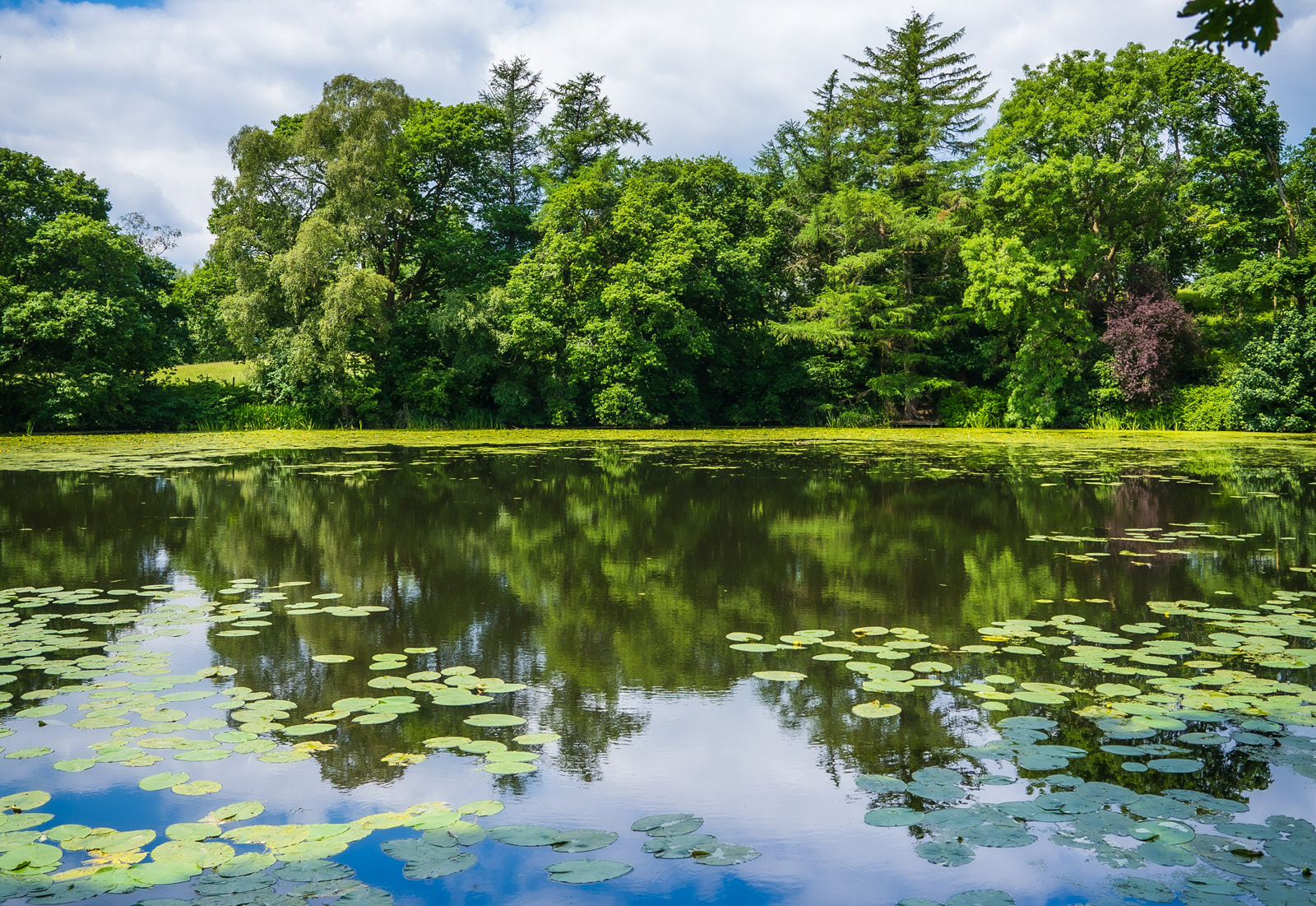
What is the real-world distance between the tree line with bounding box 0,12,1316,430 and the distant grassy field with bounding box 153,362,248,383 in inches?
35.7

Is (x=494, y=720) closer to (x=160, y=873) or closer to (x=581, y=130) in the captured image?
(x=160, y=873)

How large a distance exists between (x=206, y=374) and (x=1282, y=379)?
36.2 m

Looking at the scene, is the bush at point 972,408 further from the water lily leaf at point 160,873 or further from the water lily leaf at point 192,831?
the water lily leaf at point 160,873

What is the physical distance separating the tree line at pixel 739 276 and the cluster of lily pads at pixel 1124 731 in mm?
22448

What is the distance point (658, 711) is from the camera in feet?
12.9

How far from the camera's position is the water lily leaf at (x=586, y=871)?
8.30ft

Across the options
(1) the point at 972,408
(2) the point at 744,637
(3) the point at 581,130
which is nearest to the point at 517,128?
(3) the point at 581,130

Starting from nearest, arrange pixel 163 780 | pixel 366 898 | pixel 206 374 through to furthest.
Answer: pixel 366 898
pixel 163 780
pixel 206 374

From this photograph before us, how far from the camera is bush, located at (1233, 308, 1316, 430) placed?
74.7 feet

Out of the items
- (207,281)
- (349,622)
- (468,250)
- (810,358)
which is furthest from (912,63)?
(349,622)

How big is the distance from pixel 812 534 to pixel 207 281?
28829 mm

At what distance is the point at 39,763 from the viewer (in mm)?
3307

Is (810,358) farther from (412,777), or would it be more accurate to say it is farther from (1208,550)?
(412,777)

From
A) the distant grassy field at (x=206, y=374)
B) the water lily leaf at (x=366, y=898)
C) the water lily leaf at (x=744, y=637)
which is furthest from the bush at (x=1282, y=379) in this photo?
the distant grassy field at (x=206, y=374)
